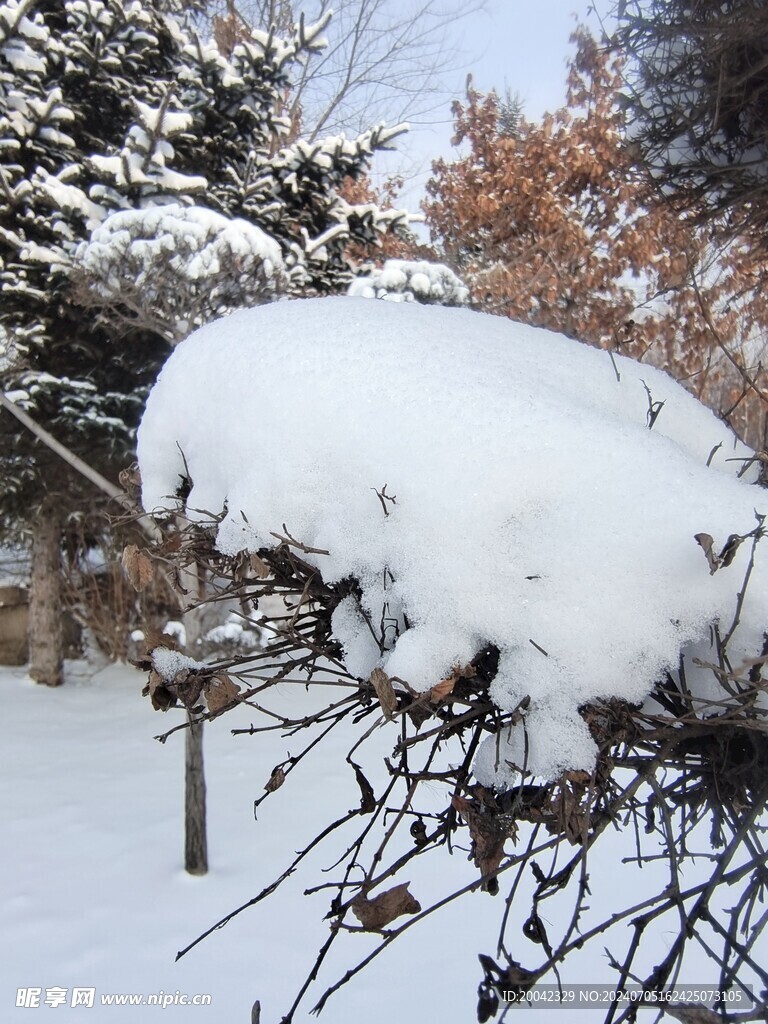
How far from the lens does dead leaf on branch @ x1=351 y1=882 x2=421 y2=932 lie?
0.82 m

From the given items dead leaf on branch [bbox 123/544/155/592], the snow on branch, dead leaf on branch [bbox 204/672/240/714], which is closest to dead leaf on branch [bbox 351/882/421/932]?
dead leaf on branch [bbox 204/672/240/714]

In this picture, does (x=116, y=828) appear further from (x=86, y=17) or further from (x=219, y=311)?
(x=86, y=17)

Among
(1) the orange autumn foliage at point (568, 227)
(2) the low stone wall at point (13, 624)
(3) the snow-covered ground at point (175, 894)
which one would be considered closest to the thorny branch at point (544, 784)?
(3) the snow-covered ground at point (175, 894)

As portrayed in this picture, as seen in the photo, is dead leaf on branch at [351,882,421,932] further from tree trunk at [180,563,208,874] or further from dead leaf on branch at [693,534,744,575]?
tree trunk at [180,563,208,874]

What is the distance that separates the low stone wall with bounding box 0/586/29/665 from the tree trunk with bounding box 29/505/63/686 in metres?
0.75

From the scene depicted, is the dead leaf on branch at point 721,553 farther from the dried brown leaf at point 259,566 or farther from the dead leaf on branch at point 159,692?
the dead leaf on branch at point 159,692

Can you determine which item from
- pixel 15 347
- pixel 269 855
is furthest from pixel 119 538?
pixel 269 855

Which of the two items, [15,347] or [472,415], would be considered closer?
[472,415]

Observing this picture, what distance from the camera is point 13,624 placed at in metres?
7.39

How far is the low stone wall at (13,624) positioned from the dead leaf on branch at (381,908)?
24.9 feet

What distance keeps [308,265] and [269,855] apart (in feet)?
14.9

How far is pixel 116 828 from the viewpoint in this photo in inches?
173

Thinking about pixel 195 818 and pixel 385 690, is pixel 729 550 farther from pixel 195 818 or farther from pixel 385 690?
pixel 195 818

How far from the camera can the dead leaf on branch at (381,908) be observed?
818 mm
